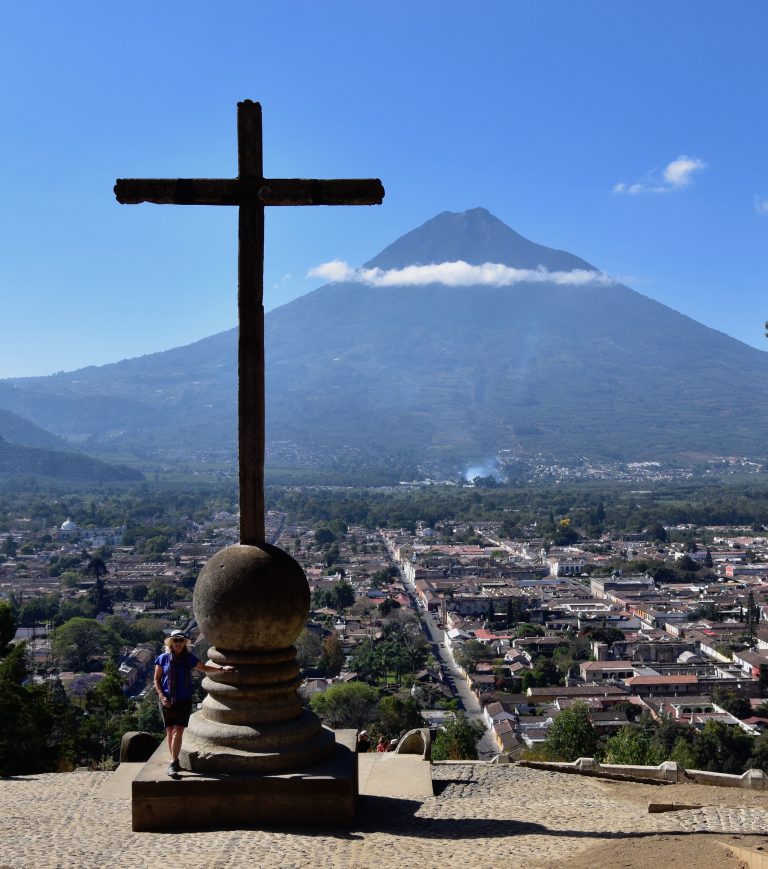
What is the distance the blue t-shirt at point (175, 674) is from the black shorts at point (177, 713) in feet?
0.10

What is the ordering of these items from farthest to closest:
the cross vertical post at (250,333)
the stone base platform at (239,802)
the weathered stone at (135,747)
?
the weathered stone at (135,747) → the cross vertical post at (250,333) → the stone base platform at (239,802)

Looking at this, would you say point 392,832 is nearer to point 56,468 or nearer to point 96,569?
point 96,569

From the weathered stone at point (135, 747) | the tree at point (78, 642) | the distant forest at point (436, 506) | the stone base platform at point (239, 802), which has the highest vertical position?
the stone base platform at point (239, 802)

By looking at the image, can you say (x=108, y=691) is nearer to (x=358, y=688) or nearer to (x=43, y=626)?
(x=358, y=688)

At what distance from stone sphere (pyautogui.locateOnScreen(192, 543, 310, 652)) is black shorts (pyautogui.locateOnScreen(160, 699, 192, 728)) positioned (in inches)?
14.7

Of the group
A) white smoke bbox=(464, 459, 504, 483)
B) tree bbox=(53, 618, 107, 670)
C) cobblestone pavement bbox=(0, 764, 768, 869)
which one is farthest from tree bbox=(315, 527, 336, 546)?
cobblestone pavement bbox=(0, 764, 768, 869)

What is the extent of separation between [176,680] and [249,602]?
622mm

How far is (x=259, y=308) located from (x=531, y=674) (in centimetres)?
2907

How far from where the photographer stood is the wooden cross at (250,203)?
5.48 m

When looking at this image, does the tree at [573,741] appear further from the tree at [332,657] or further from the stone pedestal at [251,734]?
the tree at [332,657]

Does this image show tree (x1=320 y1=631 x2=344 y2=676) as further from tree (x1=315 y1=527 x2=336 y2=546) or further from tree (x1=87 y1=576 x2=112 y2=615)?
tree (x1=315 y1=527 x2=336 y2=546)

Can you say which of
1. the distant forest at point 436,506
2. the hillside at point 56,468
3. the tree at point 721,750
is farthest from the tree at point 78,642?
the hillside at point 56,468

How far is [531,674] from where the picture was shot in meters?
32.9

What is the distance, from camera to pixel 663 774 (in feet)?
22.0
